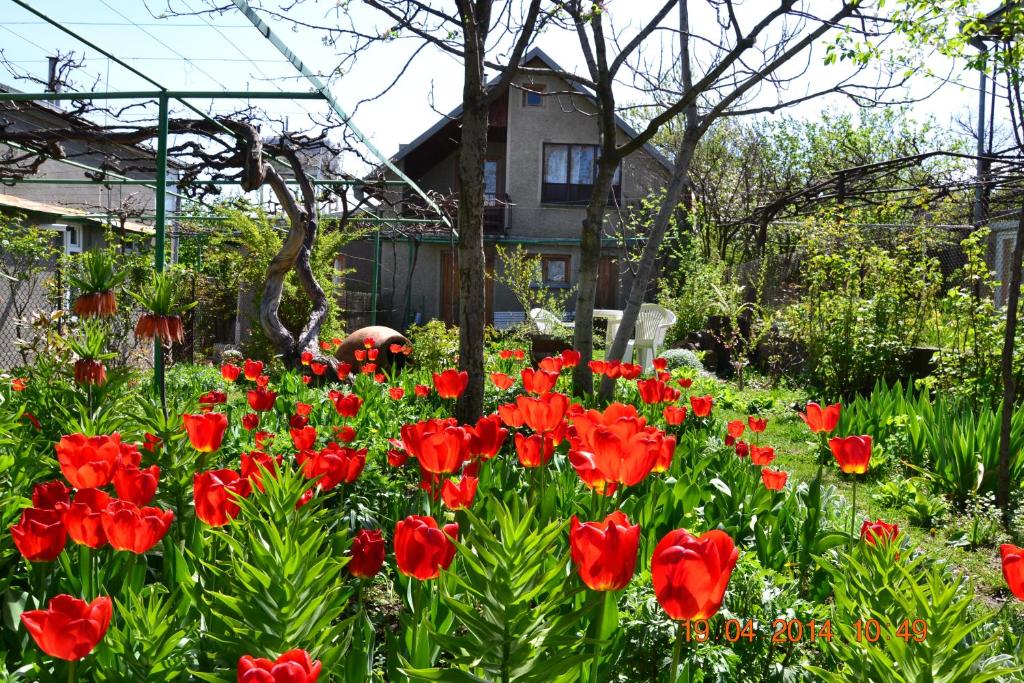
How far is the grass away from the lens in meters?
4.02

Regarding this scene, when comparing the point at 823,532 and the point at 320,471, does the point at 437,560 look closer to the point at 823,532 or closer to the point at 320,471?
the point at 320,471

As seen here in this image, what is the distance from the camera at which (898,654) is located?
1447 mm

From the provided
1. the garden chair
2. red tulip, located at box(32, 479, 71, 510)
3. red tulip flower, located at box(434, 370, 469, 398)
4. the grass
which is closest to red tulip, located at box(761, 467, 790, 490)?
the grass

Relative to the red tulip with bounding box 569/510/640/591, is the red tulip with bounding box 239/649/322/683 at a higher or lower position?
lower

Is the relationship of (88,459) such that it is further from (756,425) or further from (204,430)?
(756,425)

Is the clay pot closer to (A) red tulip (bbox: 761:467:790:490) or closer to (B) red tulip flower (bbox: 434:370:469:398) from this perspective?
(B) red tulip flower (bbox: 434:370:469:398)

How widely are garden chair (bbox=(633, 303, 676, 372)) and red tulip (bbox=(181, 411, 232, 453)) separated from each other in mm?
10712

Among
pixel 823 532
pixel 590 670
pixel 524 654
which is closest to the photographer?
pixel 524 654

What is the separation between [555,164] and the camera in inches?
893

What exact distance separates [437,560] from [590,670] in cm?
42

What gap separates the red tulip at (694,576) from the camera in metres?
1.21

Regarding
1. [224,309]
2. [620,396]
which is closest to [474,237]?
[620,396]

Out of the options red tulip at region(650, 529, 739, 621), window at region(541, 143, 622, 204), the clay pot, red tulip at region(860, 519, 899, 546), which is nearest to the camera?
red tulip at region(650, 529, 739, 621)

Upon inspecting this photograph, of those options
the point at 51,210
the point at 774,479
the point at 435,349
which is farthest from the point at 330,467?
the point at 51,210
